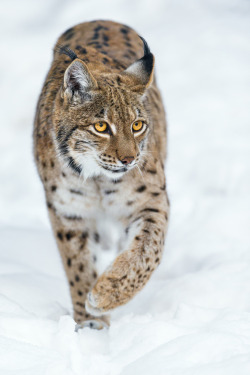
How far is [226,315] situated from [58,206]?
1.23 m

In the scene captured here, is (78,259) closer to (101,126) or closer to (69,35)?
(101,126)

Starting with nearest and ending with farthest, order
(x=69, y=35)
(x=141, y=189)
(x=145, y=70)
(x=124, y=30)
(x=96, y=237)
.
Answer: (x=145, y=70) → (x=141, y=189) → (x=96, y=237) → (x=69, y=35) → (x=124, y=30)

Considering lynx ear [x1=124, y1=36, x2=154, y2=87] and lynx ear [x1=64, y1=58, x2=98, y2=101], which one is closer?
lynx ear [x1=64, y1=58, x2=98, y2=101]

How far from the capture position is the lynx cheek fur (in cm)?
388

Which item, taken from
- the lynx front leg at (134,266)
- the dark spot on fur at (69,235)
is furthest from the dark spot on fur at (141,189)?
the dark spot on fur at (69,235)

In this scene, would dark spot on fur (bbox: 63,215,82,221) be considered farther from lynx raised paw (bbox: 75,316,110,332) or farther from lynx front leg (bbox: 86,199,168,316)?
lynx raised paw (bbox: 75,316,110,332)

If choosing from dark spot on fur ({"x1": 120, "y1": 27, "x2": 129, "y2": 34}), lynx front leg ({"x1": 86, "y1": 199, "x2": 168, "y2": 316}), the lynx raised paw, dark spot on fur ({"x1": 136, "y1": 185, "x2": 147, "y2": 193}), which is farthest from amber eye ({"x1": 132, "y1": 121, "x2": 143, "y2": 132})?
dark spot on fur ({"x1": 120, "y1": 27, "x2": 129, "y2": 34})

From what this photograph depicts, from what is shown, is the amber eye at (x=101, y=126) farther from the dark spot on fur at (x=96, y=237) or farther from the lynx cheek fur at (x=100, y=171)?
the dark spot on fur at (x=96, y=237)

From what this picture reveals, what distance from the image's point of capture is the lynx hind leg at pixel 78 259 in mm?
4434

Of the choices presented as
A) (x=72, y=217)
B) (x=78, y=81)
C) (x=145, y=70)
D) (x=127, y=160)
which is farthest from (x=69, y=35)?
(x=127, y=160)

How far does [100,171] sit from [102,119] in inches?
12.4

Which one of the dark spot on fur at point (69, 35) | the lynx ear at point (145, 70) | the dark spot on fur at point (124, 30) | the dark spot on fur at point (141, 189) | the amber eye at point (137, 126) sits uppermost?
the lynx ear at point (145, 70)

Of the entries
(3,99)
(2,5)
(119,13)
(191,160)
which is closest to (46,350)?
(191,160)

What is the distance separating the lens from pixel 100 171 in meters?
4.01
